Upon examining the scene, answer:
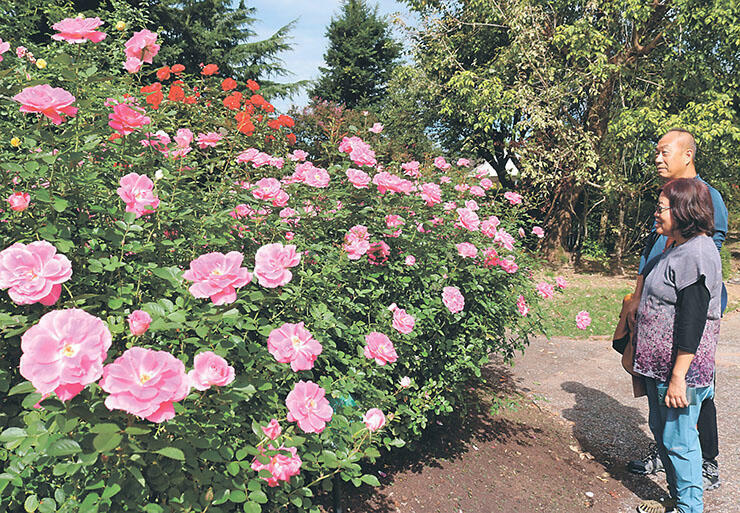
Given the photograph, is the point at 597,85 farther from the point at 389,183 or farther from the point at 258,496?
the point at 258,496

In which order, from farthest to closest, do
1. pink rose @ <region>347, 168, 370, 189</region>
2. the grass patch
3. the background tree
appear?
the background tree
the grass patch
pink rose @ <region>347, 168, 370, 189</region>

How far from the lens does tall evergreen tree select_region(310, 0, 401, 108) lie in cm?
1889

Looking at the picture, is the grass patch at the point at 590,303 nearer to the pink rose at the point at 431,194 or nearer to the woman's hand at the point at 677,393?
A: the woman's hand at the point at 677,393

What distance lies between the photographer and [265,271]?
131cm

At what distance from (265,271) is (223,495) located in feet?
1.91

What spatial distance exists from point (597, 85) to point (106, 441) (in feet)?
35.4

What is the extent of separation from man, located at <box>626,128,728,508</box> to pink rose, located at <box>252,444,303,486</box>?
218cm

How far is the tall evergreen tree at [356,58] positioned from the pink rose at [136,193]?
1807 cm

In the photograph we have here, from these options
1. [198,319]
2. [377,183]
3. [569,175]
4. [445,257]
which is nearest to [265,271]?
[198,319]

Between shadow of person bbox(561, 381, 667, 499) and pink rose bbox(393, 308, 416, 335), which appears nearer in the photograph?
pink rose bbox(393, 308, 416, 335)

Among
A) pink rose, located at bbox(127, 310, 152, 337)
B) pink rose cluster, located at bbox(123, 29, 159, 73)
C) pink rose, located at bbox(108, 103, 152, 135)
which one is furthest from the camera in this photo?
pink rose cluster, located at bbox(123, 29, 159, 73)

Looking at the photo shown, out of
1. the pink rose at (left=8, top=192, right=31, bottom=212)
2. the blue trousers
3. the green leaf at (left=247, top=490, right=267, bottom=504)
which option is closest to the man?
the blue trousers

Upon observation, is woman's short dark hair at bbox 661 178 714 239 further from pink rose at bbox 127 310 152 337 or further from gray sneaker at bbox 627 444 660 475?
pink rose at bbox 127 310 152 337

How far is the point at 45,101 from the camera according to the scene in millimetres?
1222
